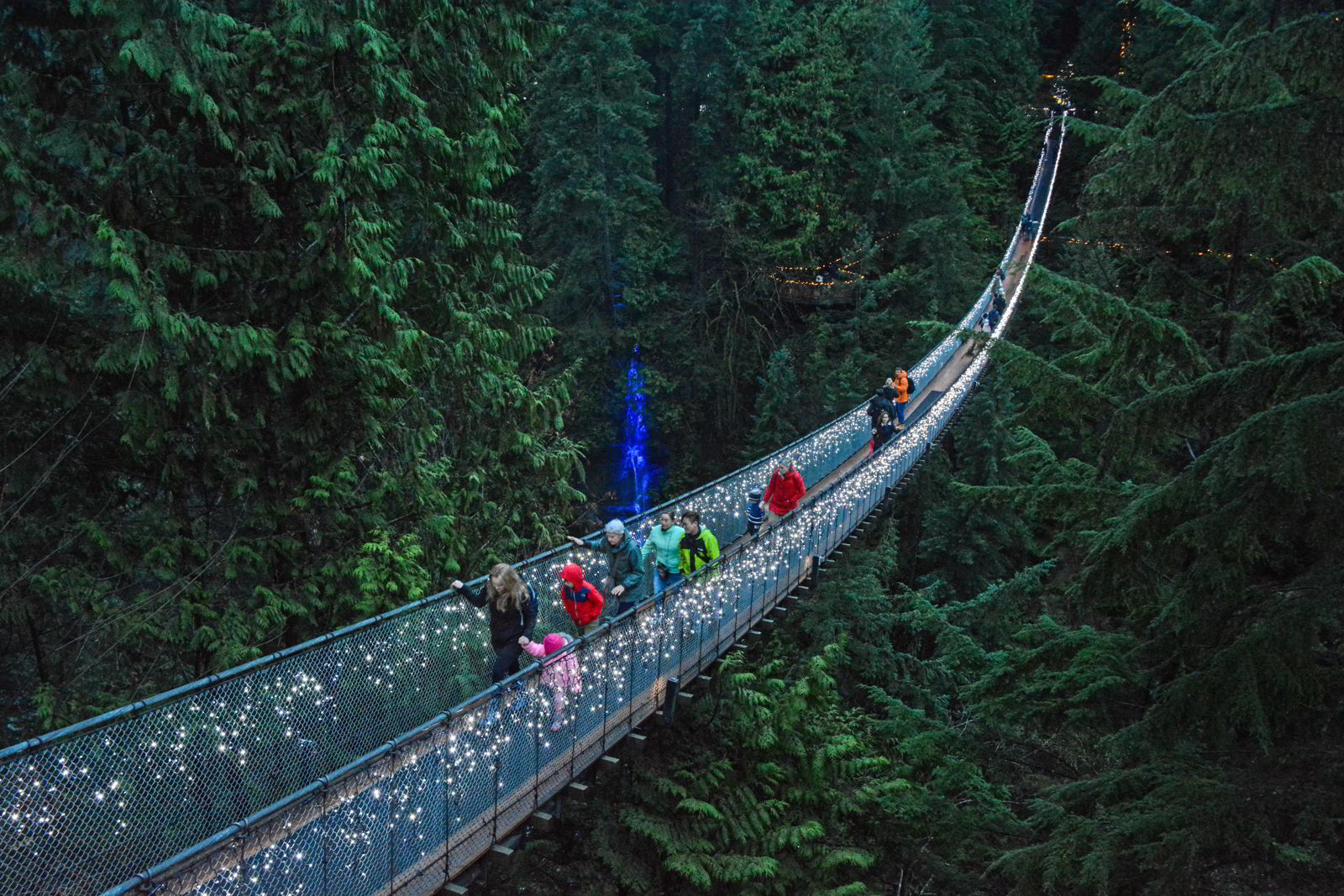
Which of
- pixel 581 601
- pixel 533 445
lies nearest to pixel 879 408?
pixel 533 445

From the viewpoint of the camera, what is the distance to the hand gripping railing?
12.7ft

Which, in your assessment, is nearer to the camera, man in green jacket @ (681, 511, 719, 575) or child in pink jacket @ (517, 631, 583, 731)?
child in pink jacket @ (517, 631, 583, 731)

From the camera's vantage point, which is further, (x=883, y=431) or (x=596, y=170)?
(x=596, y=170)

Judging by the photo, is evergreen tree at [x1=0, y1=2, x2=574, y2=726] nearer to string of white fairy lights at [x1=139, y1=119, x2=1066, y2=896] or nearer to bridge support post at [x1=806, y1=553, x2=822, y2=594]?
string of white fairy lights at [x1=139, y1=119, x2=1066, y2=896]

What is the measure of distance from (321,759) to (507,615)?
1.32m

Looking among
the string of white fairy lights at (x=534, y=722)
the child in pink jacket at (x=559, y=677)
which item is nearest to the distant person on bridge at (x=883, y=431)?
the string of white fairy lights at (x=534, y=722)

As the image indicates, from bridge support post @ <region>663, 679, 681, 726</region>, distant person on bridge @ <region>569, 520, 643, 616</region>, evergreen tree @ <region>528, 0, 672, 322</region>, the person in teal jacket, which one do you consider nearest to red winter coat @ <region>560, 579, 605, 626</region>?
distant person on bridge @ <region>569, 520, 643, 616</region>

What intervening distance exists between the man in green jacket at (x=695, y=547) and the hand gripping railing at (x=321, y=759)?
17 cm

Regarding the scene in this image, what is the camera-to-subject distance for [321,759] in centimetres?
517

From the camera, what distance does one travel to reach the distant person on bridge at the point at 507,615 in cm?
528

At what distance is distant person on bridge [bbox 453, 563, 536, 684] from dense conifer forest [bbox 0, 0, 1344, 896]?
1608mm

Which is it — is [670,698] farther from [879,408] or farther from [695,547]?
[879,408]

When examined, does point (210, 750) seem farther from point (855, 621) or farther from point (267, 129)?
point (855, 621)

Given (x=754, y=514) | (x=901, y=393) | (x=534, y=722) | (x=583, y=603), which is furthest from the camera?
(x=901, y=393)
